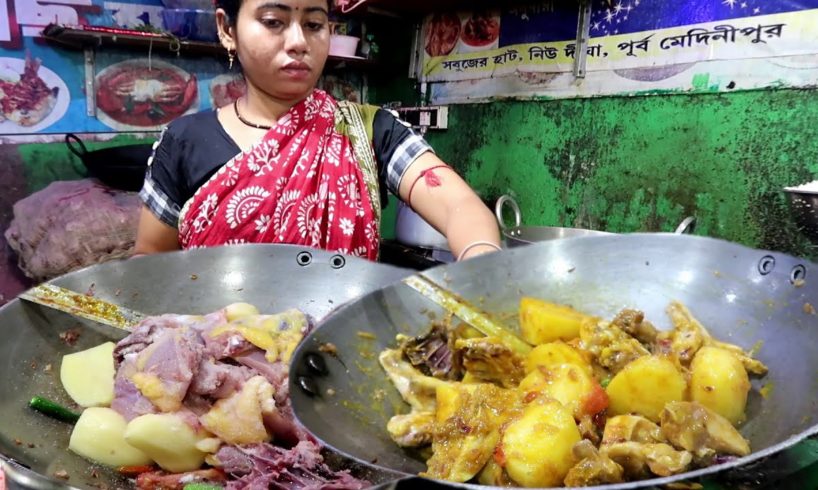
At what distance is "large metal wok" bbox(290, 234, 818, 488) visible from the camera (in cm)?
86

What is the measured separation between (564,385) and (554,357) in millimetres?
88

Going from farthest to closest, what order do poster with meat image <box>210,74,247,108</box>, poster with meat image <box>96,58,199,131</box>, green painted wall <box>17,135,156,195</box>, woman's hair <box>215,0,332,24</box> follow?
poster with meat image <box>210,74,247,108</box> → poster with meat image <box>96,58,199,131</box> → green painted wall <box>17,135,156,195</box> → woman's hair <box>215,0,332,24</box>

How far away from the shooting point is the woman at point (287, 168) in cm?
174

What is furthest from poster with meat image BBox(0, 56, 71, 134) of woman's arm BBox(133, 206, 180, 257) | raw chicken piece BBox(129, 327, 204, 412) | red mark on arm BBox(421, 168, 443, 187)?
raw chicken piece BBox(129, 327, 204, 412)

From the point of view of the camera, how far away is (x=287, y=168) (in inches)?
72.8

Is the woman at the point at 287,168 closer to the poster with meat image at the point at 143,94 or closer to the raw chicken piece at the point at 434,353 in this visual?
the raw chicken piece at the point at 434,353

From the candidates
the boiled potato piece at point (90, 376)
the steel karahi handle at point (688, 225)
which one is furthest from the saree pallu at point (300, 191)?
the steel karahi handle at point (688, 225)

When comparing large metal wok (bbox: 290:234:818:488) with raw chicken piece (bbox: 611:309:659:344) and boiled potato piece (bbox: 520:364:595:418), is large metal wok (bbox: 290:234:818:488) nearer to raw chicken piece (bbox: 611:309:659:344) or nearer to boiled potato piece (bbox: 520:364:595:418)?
raw chicken piece (bbox: 611:309:659:344)

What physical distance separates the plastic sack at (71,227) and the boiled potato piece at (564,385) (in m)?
2.96

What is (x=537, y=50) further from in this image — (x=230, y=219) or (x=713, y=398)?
(x=713, y=398)

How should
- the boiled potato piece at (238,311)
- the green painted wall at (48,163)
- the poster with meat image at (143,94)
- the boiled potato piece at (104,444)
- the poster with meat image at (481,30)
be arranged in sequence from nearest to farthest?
1. the boiled potato piece at (104,444)
2. the boiled potato piece at (238,311)
3. the green painted wall at (48,163)
4. the poster with meat image at (143,94)
5. the poster with meat image at (481,30)

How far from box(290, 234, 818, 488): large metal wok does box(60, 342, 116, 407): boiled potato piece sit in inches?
19.5

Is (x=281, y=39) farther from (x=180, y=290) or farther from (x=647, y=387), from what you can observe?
A: (x=647, y=387)

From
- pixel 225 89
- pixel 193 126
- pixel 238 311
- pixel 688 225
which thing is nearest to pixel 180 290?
pixel 238 311
